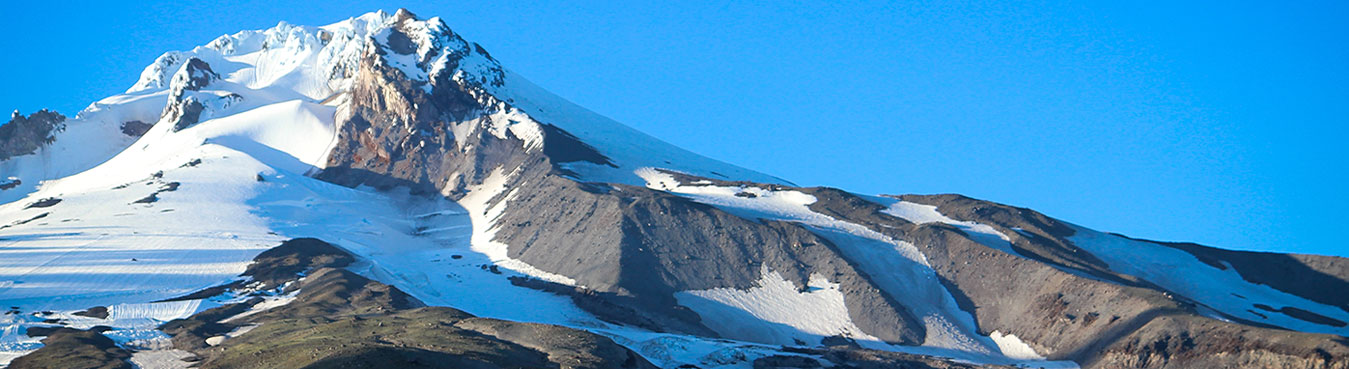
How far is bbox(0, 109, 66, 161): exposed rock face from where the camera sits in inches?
7195

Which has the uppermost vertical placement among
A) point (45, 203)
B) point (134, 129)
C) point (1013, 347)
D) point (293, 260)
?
point (134, 129)

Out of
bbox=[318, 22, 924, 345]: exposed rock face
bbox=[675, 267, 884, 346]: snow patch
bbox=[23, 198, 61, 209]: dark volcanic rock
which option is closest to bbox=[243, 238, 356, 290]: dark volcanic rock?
bbox=[318, 22, 924, 345]: exposed rock face

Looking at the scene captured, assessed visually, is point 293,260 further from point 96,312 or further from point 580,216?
point 580,216

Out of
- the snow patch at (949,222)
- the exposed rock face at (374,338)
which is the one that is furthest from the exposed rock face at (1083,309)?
the exposed rock face at (374,338)

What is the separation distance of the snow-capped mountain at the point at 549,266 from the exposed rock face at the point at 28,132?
1177cm

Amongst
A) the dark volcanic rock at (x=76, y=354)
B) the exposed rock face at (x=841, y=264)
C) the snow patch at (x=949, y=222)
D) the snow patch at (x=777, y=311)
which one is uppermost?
the snow patch at (x=949, y=222)

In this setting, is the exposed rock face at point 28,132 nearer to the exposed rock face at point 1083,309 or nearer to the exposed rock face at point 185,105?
the exposed rock face at point 185,105

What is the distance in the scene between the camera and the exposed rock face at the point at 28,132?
7195 inches

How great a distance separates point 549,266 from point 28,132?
115625 millimetres

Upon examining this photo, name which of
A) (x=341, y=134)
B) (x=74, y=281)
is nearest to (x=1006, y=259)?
(x=74, y=281)

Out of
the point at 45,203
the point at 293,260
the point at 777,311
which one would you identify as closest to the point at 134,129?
the point at 45,203

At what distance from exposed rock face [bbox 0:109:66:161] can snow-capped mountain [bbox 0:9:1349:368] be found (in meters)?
11.8

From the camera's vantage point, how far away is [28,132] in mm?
186375

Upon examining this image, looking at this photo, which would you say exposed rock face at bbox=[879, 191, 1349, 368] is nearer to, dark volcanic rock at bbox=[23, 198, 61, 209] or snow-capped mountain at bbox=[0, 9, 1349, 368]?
snow-capped mountain at bbox=[0, 9, 1349, 368]
